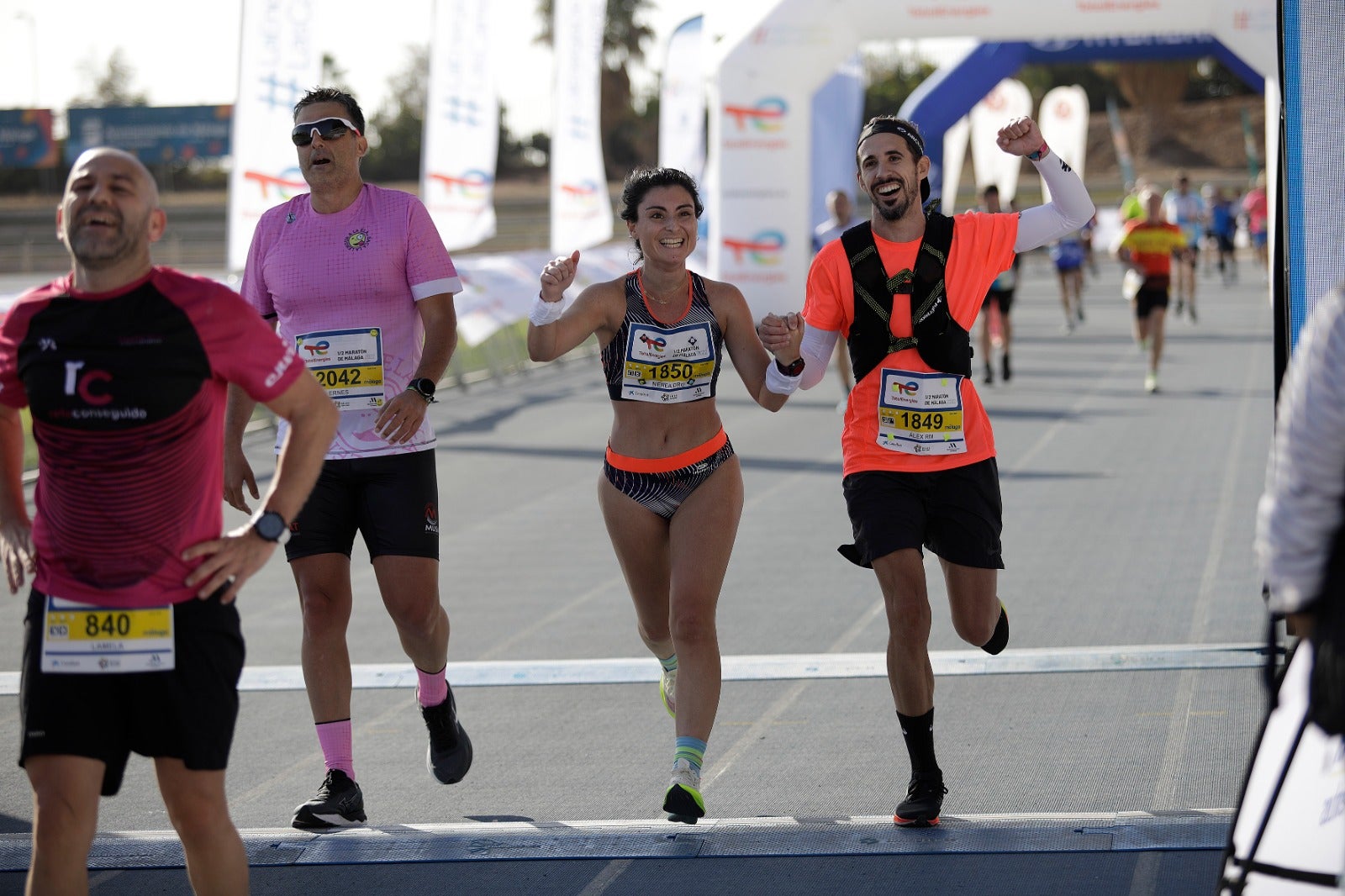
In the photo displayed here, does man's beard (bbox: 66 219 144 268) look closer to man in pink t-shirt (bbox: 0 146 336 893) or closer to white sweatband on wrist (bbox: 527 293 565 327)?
man in pink t-shirt (bbox: 0 146 336 893)

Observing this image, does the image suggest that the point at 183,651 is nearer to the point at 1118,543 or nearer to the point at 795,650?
the point at 795,650

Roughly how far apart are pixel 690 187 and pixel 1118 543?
462cm

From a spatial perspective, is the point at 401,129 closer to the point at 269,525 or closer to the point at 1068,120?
the point at 1068,120

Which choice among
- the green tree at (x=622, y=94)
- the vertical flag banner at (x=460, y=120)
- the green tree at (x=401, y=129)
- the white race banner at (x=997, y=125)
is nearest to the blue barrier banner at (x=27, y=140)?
the green tree at (x=401, y=129)

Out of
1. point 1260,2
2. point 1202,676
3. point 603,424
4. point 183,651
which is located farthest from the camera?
point 1260,2

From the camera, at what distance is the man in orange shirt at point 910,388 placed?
4512 millimetres

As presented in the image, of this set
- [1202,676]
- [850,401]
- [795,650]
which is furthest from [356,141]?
[1202,676]

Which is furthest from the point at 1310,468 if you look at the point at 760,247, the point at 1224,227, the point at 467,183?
the point at 1224,227

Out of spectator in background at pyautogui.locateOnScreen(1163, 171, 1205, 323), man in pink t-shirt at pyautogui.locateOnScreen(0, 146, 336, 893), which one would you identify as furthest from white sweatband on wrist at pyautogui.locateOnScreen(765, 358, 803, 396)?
spectator in background at pyautogui.locateOnScreen(1163, 171, 1205, 323)

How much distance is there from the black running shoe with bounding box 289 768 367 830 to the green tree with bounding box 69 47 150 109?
86.9 meters

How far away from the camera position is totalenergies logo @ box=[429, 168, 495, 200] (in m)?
17.3

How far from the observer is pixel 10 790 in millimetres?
5047

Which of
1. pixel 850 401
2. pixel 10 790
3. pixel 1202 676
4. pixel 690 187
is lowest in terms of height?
pixel 10 790

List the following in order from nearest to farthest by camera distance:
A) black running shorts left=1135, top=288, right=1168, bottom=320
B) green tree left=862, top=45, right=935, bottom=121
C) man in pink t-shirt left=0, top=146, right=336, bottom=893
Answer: man in pink t-shirt left=0, top=146, right=336, bottom=893, black running shorts left=1135, top=288, right=1168, bottom=320, green tree left=862, top=45, right=935, bottom=121
